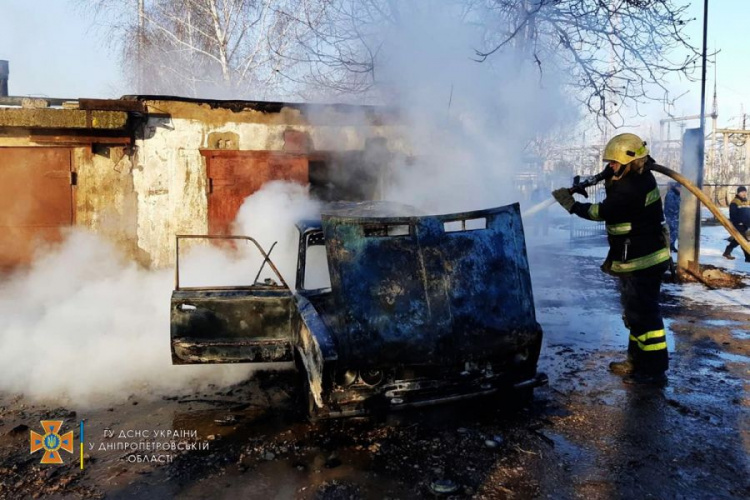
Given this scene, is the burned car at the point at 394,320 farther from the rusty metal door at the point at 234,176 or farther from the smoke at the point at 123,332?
the rusty metal door at the point at 234,176

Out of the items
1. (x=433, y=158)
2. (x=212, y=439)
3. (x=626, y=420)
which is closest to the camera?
(x=212, y=439)

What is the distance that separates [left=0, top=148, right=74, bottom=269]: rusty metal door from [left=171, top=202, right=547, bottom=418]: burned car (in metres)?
6.06

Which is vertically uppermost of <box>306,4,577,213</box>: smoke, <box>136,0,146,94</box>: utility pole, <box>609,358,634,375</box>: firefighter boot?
<box>136,0,146,94</box>: utility pole

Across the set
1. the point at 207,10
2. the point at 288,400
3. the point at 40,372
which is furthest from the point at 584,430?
the point at 207,10

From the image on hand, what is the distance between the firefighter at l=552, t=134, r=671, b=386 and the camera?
4711mm

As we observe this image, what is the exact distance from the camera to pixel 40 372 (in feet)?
16.1

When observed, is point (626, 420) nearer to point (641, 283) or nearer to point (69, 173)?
point (641, 283)

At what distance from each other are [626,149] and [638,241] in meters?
0.86

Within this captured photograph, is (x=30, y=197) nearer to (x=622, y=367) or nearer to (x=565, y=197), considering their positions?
(x=565, y=197)

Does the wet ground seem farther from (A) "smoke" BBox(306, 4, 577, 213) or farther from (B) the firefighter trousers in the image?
(A) "smoke" BBox(306, 4, 577, 213)

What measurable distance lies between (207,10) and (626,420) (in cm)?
1906

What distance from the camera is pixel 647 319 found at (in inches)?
188

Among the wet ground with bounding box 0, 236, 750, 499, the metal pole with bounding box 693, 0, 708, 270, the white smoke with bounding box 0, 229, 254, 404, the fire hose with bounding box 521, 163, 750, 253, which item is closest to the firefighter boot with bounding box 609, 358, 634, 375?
the wet ground with bounding box 0, 236, 750, 499

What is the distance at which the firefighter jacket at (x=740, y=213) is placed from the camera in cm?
1240
